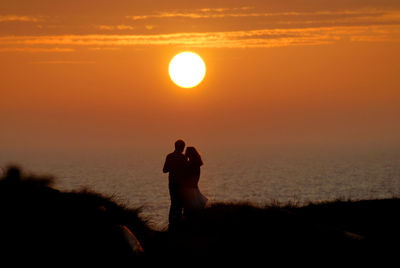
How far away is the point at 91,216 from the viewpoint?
28.4ft

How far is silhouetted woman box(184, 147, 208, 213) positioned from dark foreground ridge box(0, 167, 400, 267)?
2.80 ft

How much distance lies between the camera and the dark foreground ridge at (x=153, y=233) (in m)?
8.04

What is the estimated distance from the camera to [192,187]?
15555 millimetres

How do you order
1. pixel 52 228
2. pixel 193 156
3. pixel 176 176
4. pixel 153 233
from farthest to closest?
pixel 193 156 → pixel 176 176 → pixel 153 233 → pixel 52 228

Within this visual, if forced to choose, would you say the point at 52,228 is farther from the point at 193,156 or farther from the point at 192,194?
the point at 193,156

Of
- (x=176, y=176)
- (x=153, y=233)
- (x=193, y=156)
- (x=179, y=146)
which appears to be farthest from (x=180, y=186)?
(x=153, y=233)

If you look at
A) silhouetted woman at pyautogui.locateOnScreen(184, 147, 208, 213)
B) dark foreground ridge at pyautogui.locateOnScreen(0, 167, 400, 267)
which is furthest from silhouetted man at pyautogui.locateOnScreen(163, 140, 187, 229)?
dark foreground ridge at pyautogui.locateOnScreen(0, 167, 400, 267)

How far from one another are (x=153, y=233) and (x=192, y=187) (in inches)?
165

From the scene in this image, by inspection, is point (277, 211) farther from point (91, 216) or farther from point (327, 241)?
point (91, 216)

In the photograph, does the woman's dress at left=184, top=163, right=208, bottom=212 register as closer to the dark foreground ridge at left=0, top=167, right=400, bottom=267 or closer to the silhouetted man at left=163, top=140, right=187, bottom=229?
the silhouetted man at left=163, top=140, right=187, bottom=229

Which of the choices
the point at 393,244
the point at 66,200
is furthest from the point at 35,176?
the point at 393,244

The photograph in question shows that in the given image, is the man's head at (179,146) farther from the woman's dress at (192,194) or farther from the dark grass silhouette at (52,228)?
the dark grass silhouette at (52,228)

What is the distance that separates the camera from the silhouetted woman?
15.4m

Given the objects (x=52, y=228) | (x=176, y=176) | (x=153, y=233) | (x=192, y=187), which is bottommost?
(x=52, y=228)
